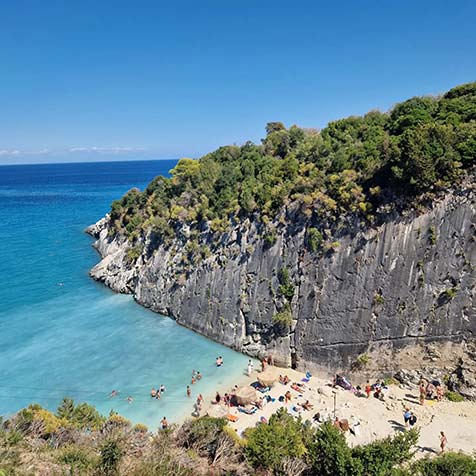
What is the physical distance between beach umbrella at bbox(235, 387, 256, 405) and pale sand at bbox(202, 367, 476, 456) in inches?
22.6

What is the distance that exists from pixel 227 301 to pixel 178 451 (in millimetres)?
15188

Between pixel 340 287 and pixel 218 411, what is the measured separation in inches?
426

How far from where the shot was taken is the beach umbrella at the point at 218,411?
66.0ft

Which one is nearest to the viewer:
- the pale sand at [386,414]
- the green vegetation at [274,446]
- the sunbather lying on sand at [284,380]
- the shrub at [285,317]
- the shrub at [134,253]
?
the green vegetation at [274,446]

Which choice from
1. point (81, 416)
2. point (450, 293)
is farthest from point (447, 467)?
point (81, 416)

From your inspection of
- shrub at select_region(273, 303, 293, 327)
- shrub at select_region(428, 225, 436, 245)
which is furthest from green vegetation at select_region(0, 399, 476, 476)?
shrub at select_region(428, 225, 436, 245)

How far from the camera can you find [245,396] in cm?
2080

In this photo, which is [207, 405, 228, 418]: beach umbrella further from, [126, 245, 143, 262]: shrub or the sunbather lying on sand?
[126, 245, 143, 262]: shrub

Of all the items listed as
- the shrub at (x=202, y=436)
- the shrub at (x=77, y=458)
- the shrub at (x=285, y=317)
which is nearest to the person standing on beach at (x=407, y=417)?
the shrub at (x=285, y=317)

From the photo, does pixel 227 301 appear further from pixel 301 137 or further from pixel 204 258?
pixel 301 137

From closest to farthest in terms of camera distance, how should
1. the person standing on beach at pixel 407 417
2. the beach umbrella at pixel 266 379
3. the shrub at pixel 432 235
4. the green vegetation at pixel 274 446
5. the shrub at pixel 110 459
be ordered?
the shrub at pixel 110 459
the green vegetation at pixel 274 446
the person standing on beach at pixel 407 417
the shrub at pixel 432 235
the beach umbrella at pixel 266 379

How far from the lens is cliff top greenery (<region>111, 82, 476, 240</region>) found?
21.8 meters

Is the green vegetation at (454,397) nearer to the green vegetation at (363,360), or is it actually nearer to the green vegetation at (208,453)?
the green vegetation at (363,360)

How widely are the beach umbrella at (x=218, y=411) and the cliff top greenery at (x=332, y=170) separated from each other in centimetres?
1365
